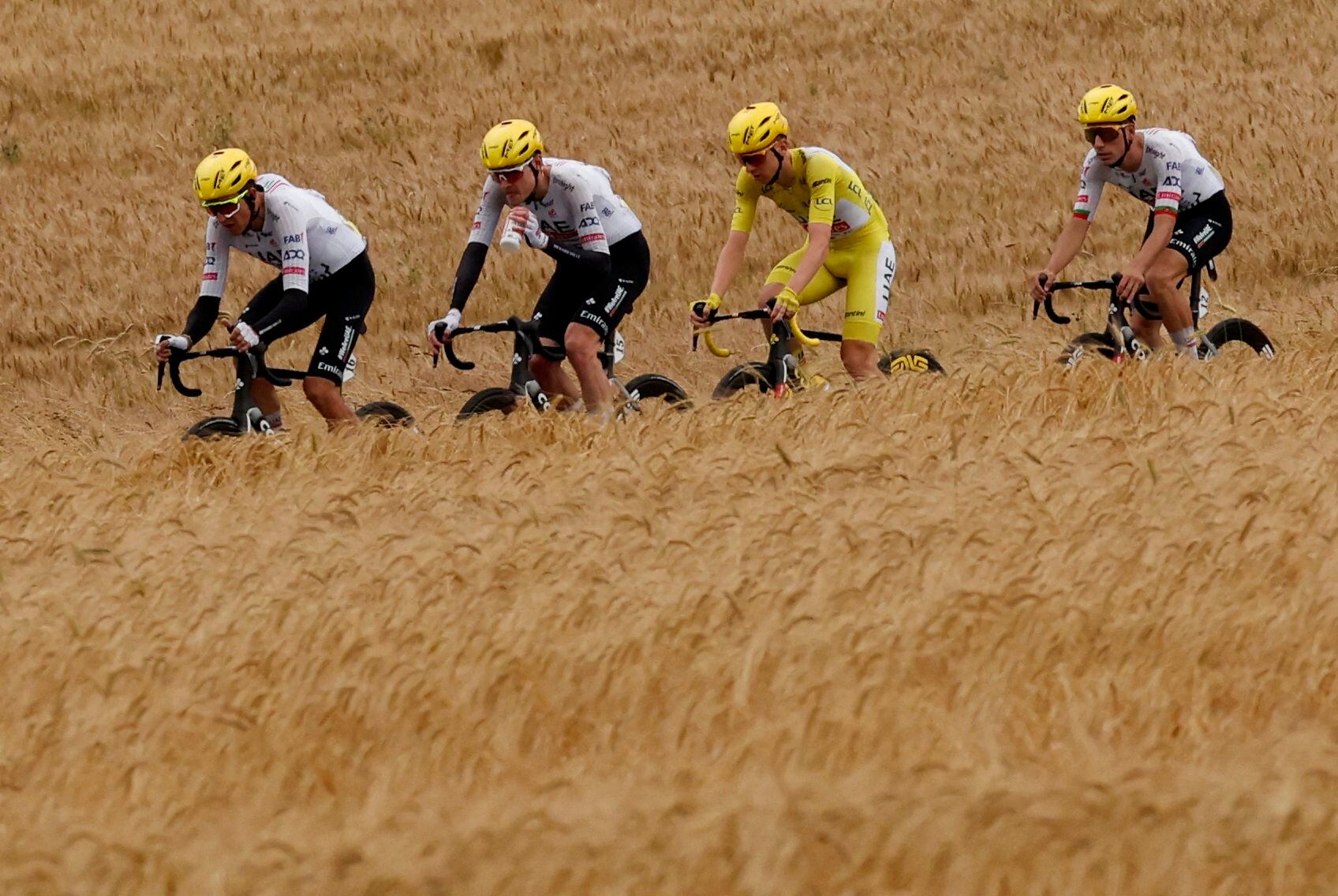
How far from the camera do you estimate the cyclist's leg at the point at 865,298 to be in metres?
13.0

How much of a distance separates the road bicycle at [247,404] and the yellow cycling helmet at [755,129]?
2.79 meters

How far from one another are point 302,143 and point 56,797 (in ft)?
69.7

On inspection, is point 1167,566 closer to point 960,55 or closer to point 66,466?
point 66,466

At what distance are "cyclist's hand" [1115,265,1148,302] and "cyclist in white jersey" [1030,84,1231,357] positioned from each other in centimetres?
8

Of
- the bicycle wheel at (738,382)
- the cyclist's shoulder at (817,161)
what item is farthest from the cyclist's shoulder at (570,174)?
the bicycle wheel at (738,382)

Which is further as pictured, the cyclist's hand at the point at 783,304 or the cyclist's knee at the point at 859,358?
the cyclist's knee at the point at 859,358

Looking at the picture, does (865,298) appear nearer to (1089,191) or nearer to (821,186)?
(821,186)

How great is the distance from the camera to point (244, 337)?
11.9 m

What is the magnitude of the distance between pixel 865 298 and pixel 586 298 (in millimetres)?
1965

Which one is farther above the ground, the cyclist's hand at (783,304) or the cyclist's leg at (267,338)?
the cyclist's hand at (783,304)

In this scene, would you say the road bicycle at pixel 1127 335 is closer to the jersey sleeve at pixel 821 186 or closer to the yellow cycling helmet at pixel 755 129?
the jersey sleeve at pixel 821 186

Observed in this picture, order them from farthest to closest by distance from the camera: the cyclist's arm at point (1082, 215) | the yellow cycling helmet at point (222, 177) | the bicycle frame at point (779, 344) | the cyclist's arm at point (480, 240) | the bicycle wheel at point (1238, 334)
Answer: the cyclist's arm at point (1082, 215), the bicycle wheel at point (1238, 334), the bicycle frame at point (779, 344), the cyclist's arm at point (480, 240), the yellow cycling helmet at point (222, 177)

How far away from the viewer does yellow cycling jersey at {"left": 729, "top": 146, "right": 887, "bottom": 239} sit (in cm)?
1278

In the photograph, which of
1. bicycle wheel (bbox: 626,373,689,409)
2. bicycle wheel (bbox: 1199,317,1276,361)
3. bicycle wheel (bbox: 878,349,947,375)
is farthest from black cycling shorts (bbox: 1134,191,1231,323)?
bicycle wheel (bbox: 626,373,689,409)
